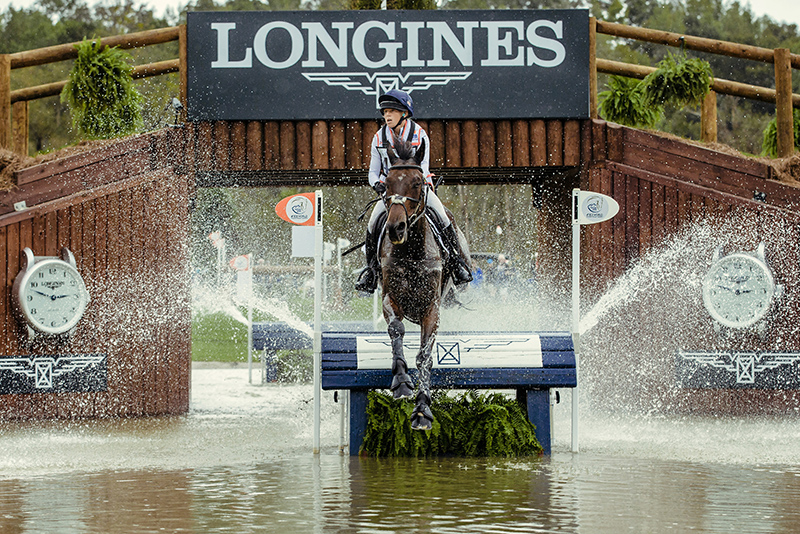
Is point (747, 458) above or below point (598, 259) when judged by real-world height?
below

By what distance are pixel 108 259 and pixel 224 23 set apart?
3.56 m

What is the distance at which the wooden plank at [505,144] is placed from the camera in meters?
13.3

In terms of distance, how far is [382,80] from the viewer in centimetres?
1315

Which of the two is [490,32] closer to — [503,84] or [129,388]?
[503,84]

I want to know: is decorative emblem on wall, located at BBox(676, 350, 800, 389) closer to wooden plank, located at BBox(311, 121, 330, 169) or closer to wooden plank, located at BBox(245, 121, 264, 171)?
wooden plank, located at BBox(311, 121, 330, 169)

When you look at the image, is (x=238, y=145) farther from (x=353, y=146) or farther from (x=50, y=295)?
(x=50, y=295)

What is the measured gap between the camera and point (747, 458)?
29.8 ft

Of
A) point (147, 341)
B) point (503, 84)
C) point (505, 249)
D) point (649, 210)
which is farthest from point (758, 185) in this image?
point (505, 249)

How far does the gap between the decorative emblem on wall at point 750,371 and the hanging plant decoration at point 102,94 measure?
8.54 m

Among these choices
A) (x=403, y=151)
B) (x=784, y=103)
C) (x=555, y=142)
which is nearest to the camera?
(x=403, y=151)

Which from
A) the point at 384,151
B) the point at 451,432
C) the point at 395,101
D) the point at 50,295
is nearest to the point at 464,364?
the point at 451,432

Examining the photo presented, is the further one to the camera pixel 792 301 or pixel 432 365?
pixel 792 301

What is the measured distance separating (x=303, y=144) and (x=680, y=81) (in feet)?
17.5

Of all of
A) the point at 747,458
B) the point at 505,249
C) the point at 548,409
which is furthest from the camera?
the point at 505,249
